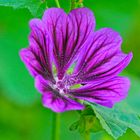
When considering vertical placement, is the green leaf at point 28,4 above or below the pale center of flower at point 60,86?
above

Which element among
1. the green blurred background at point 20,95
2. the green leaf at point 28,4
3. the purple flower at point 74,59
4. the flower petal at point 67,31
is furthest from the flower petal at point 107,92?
the green blurred background at point 20,95

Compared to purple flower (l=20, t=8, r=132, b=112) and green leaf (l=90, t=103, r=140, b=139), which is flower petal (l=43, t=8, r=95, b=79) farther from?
green leaf (l=90, t=103, r=140, b=139)

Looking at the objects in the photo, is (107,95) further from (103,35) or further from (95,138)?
(95,138)

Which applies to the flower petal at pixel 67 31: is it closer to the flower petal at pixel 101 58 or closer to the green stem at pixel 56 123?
the flower petal at pixel 101 58

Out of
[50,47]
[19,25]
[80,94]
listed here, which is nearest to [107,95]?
[80,94]

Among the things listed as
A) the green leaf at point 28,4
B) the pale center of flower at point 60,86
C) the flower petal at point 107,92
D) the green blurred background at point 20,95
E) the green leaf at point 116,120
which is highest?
the green leaf at point 28,4

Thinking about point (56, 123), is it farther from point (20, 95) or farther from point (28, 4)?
point (20, 95)

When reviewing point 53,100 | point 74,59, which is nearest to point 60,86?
point 74,59
